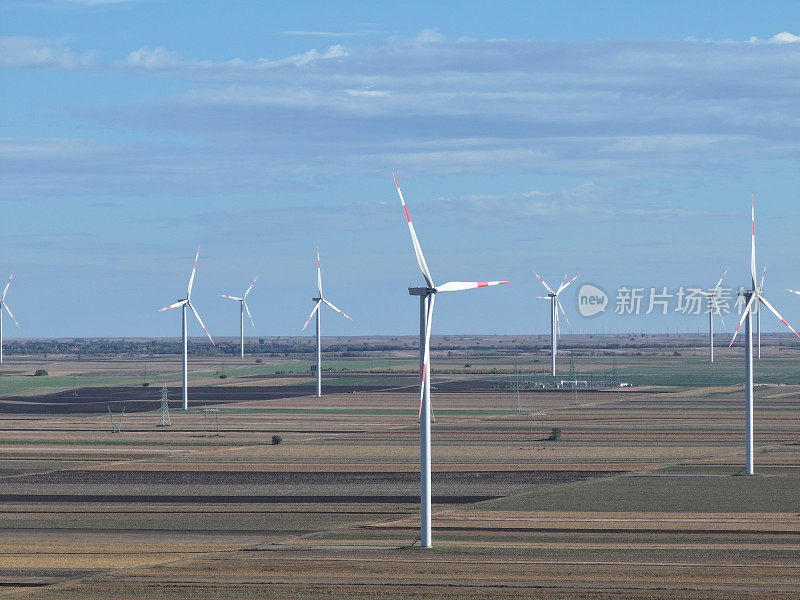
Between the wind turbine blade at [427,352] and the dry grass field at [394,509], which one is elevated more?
the wind turbine blade at [427,352]

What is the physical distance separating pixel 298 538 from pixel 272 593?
15.0 m

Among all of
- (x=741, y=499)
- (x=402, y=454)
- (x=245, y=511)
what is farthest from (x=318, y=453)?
(x=741, y=499)

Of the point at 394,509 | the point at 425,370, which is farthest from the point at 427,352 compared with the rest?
the point at 394,509

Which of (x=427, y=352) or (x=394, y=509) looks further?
(x=394, y=509)

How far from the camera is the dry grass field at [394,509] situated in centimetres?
5250

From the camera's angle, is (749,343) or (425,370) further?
(749,343)

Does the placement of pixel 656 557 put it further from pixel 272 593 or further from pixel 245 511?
pixel 245 511

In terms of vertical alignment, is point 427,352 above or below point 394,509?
above

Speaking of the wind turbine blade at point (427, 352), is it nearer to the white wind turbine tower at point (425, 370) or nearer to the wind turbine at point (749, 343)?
the white wind turbine tower at point (425, 370)

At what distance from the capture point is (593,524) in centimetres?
6819

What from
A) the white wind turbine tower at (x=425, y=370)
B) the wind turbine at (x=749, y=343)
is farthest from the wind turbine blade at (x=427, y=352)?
the wind turbine at (x=749, y=343)

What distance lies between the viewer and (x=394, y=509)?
246 ft

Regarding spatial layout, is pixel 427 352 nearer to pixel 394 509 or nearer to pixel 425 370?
pixel 425 370

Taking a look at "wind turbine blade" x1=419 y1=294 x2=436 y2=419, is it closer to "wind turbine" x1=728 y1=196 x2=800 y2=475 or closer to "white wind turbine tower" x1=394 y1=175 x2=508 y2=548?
"white wind turbine tower" x1=394 y1=175 x2=508 y2=548
